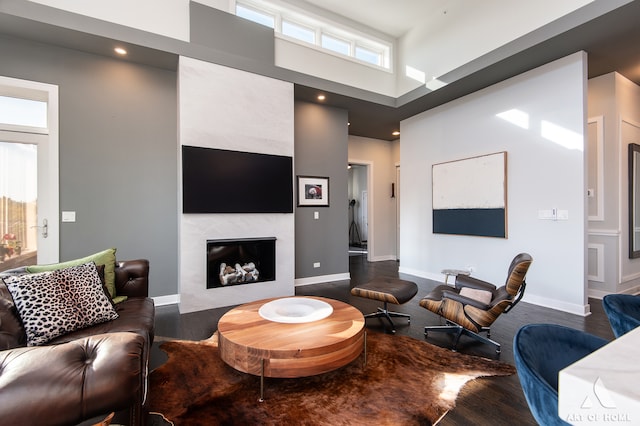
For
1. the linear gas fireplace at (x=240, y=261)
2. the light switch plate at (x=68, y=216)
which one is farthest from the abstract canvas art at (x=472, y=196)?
the light switch plate at (x=68, y=216)

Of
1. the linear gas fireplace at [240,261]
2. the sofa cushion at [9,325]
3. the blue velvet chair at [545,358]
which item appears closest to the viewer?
the blue velvet chair at [545,358]

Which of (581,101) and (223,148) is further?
(223,148)

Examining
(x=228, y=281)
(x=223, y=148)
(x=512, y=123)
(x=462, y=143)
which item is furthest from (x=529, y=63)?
(x=228, y=281)

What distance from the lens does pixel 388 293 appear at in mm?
2936

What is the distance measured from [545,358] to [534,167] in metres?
3.71

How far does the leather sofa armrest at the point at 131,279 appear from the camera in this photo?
8.50ft

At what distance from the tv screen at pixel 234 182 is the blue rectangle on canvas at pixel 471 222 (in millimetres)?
2739

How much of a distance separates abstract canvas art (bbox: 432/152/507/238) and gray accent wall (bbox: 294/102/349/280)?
5.68 feet

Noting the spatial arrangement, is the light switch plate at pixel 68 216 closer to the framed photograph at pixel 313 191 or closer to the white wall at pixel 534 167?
the framed photograph at pixel 313 191

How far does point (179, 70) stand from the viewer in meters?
3.60

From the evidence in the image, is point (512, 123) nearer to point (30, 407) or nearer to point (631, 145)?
point (631, 145)

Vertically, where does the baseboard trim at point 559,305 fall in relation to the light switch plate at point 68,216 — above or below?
below

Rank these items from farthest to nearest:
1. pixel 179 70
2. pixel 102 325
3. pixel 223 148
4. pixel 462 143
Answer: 1. pixel 462 143
2. pixel 223 148
3. pixel 179 70
4. pixel 102 325

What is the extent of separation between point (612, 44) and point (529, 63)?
782 mm
